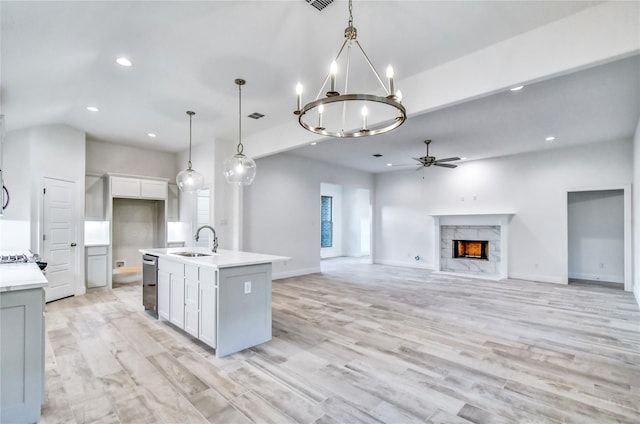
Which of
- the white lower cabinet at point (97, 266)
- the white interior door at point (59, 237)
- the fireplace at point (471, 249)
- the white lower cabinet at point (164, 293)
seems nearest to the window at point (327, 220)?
the fireplace at point (471, 249)

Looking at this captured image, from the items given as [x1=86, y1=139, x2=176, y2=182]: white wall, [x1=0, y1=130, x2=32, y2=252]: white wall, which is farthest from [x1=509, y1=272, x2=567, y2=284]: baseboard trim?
[x1=0, y1=130, x2=32, y2=252]: white wall

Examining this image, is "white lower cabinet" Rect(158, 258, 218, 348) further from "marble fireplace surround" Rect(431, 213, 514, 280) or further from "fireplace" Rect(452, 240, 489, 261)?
"fireplace" Rect(452, 240, 489, 261)

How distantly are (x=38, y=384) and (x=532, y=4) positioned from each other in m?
4.44

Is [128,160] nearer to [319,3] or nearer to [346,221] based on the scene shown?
[319,3]

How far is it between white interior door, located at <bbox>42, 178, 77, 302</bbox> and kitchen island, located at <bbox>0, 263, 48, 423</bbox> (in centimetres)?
391

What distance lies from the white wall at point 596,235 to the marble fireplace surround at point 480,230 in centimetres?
141

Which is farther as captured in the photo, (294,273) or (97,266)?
(294,273)

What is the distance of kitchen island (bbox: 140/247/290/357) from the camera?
309 cm

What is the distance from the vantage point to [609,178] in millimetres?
6426

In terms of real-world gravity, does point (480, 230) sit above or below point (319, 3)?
below

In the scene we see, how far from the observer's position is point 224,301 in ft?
10.1

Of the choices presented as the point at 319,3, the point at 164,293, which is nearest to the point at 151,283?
the point at 164,293

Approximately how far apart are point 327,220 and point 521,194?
21.4 ft

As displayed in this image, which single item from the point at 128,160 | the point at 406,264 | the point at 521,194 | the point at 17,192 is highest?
the point at 128,160
